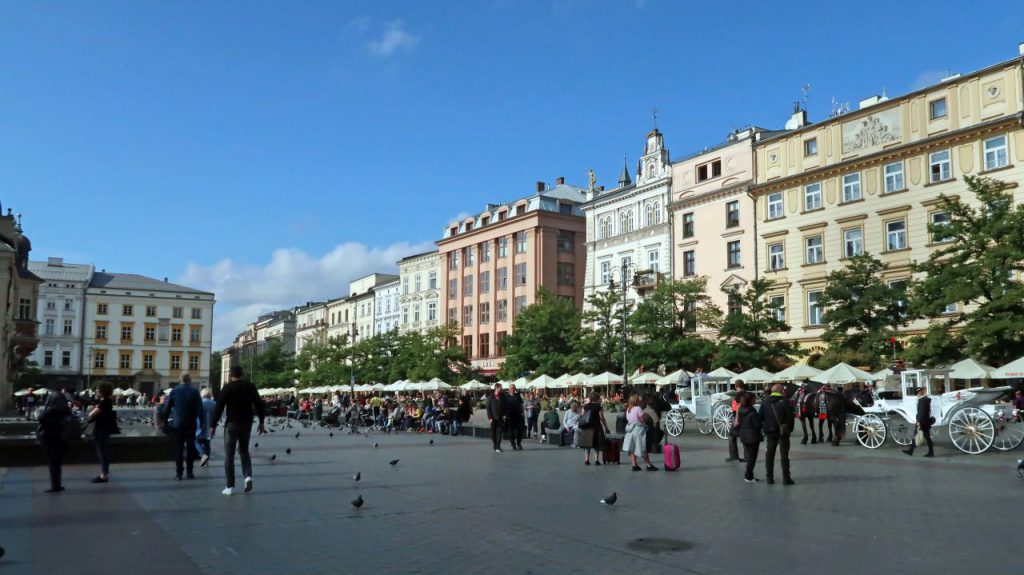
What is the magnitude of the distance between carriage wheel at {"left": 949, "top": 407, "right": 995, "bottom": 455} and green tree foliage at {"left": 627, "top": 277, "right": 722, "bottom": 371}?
24735mm

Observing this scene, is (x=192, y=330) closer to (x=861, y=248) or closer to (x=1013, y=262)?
(x=861, y=248)

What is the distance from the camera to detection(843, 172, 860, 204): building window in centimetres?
4569

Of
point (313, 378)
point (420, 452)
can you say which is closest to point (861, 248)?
point (420, 452)

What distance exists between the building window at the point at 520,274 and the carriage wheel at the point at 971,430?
55.3 meters

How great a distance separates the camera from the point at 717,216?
5366cm

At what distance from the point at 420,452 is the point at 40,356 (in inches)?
3775

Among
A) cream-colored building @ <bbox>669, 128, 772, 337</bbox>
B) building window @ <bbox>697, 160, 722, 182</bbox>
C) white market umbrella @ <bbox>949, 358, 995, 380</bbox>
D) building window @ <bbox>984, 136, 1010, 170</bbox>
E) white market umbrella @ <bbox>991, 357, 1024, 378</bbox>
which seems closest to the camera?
white market umbrella @ <bbox>991, 357, 1024, 378</bbox>

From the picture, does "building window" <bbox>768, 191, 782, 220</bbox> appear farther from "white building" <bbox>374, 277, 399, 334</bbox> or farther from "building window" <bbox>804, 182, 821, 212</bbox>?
"white building" <bbox>374, 277, 399, 334</bbox>

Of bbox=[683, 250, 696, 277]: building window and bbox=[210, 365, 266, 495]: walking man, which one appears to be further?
bbox=[683, 250, 696, 277]: building window

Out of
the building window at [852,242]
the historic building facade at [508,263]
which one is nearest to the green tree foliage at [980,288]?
the building window at [852,242]

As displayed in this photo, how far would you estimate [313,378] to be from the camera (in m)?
82.8

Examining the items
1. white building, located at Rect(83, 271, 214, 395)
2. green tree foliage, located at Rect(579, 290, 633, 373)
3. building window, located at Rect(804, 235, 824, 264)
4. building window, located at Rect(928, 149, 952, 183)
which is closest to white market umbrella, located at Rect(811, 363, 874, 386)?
building window, located at Rect(928, 149, 952, 183)

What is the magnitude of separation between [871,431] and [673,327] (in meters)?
25.6

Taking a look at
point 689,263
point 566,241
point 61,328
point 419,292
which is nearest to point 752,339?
point 689,263
